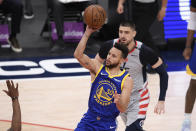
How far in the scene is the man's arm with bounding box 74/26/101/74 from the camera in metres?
4.37

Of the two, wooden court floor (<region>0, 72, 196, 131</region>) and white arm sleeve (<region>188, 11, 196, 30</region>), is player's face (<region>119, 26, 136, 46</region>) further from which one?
wooden court floor (<region>0, 72, 196, 131</region>)

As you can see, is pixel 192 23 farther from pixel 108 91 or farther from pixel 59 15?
pixel 59 15

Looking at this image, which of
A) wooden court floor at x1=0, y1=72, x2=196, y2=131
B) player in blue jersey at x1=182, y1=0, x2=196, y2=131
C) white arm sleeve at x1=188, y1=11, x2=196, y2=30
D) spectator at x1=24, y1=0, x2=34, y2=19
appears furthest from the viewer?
spectator at x1=24, y1=0, x2=34, y2=19

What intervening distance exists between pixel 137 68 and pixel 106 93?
2.86 ft

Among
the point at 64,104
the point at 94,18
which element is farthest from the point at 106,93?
the point at 64,104

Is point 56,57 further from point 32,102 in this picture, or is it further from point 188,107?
point 188,107

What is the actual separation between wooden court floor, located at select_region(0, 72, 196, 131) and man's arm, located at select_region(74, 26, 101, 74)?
1608mm

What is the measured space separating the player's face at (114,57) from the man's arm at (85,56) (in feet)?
1.00

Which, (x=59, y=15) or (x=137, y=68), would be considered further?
(x=59, y=15)

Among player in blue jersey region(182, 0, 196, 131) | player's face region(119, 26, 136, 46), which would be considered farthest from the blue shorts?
player in blue jersey region(182, 0, 196, 131)

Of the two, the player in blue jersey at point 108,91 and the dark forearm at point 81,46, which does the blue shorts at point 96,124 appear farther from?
the dark forearm at point 81,46

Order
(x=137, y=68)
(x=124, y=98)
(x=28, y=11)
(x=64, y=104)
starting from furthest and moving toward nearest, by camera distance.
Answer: (x=28, y=11) < (x=64, y=104) < (x=137, y=68) < (x=124, y=98)

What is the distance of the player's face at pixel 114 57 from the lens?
4.22m

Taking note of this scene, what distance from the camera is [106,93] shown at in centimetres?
428
